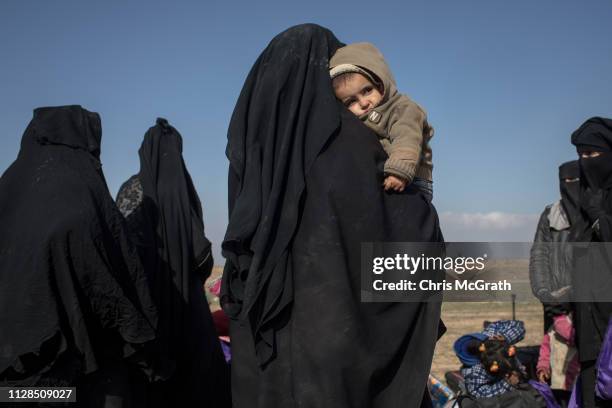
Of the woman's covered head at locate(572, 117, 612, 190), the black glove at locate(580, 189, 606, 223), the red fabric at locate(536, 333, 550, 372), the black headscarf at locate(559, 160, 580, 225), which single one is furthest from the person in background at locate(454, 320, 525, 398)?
the woman's covered head at locate(572, 117, 612, 190)

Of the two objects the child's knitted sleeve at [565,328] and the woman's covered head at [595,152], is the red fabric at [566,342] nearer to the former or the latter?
the child's knitted sleeve at [565,328]

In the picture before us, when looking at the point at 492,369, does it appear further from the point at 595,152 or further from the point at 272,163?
the point at 272,163

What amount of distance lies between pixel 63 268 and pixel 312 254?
1.17 metres

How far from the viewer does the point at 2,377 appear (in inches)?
131

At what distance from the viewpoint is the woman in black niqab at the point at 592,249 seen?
17.3ft

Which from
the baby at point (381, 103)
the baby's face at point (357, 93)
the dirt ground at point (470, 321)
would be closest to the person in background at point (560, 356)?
the dirt ground at point (470, 321)

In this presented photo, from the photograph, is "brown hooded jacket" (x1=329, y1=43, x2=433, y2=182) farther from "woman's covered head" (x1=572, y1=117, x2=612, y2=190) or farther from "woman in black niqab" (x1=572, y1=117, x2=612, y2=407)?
"woman's covered head" (x1=572, y1=117, x2=612, y2=190)

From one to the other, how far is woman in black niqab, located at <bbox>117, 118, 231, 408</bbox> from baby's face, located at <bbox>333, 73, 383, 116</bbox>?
2.46m

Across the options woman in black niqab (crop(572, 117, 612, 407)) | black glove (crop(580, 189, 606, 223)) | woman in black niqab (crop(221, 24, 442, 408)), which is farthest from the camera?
black glove (crop(580, 189, 606, 223))

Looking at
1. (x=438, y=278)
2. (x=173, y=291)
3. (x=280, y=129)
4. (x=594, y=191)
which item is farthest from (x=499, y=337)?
(x=280, y=129)

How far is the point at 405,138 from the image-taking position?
3049 millimetres

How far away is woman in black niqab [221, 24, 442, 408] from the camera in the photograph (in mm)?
2953

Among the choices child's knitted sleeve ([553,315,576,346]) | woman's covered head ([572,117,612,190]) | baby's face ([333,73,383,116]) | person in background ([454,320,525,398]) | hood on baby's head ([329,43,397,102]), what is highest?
woman's covered head ([572,117,612,190])

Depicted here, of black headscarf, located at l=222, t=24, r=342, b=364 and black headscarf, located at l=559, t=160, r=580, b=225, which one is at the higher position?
black headscarf, located at l=559, t=160, r=580, b=225
